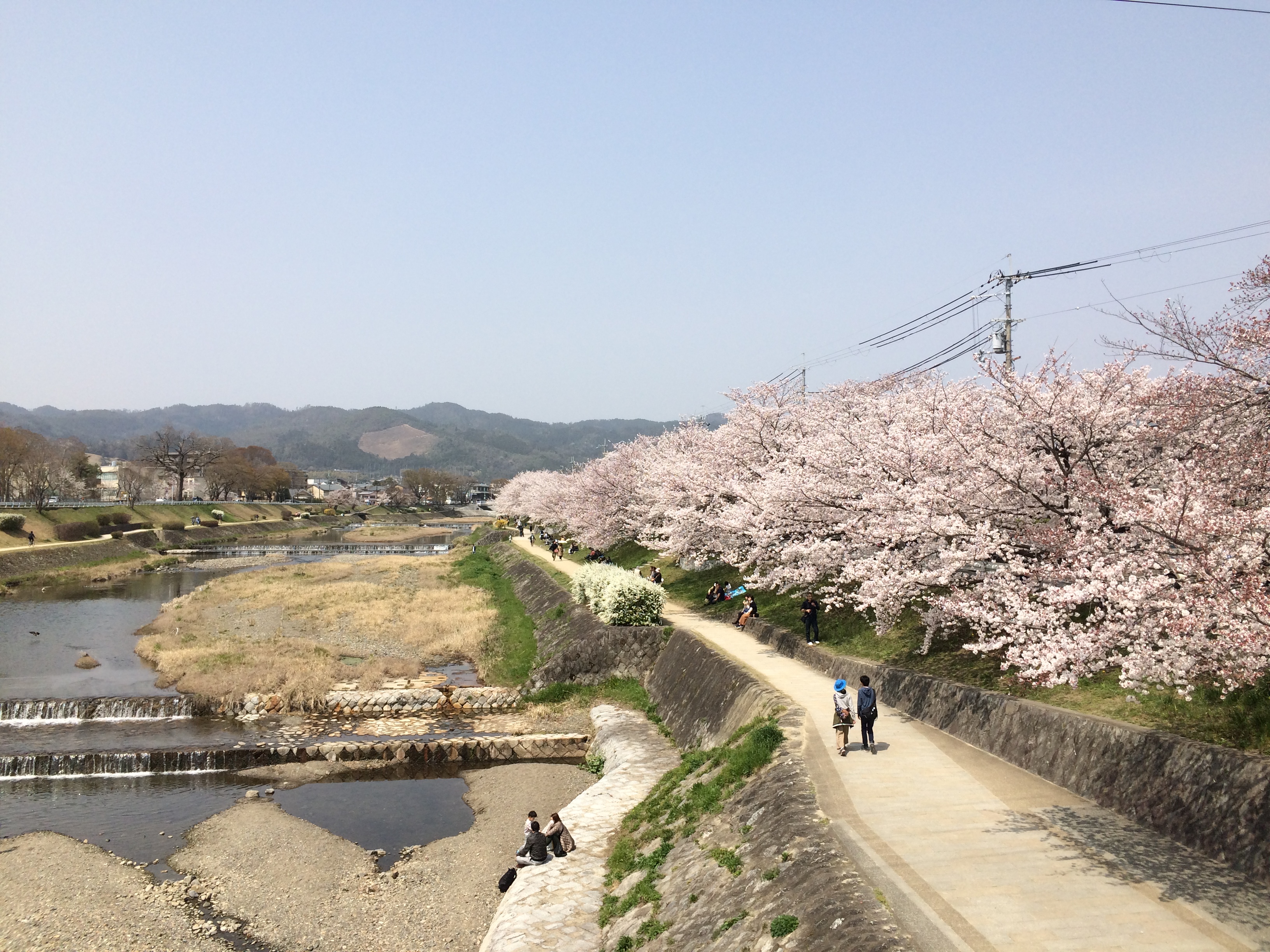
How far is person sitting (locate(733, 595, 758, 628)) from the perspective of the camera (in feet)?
92.9

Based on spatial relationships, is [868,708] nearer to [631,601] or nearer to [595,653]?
[631,601]

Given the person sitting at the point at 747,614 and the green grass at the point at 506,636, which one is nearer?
the person sitting at the point at 747,614

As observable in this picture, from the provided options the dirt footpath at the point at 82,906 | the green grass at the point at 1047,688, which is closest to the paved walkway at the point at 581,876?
the dirt footpath at the point at 82,906

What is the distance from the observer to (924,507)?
16.4 m

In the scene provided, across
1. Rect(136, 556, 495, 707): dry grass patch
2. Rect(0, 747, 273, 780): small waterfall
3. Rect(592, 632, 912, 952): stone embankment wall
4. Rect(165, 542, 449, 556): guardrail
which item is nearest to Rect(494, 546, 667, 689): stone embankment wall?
Rect(136, 556, 495, 707): dry grass patch

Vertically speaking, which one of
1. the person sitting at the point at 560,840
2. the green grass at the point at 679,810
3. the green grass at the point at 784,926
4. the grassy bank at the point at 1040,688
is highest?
the grassy bank at the point at 1040,688

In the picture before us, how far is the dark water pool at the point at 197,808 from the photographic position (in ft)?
62.1

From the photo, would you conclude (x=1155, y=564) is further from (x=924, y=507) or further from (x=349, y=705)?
(x=349, y=705)

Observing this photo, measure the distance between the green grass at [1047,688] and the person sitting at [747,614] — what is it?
1.19 feet

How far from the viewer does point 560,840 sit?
16.2 m

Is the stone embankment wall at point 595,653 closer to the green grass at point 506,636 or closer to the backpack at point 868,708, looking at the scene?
the green grass at point 506,636

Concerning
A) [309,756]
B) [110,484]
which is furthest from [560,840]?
[110,484]

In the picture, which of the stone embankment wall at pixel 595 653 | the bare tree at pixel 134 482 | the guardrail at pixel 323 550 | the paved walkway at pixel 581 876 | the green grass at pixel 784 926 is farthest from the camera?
the bare tree at pixel 134 482

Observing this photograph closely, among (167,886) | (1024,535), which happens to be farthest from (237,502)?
(1024,535)
